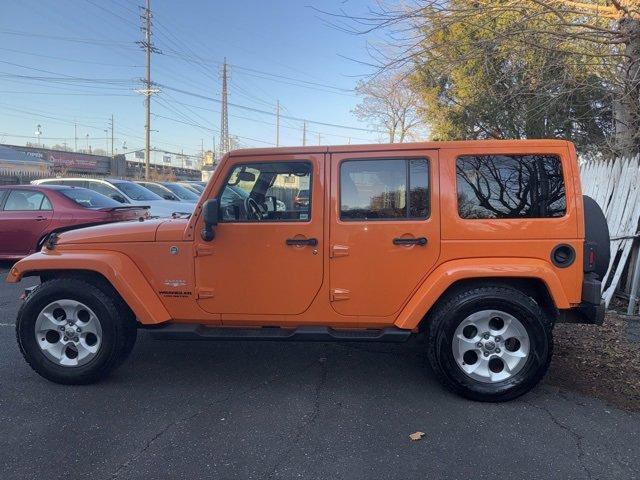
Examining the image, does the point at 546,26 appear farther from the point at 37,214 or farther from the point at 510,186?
the point at 37,214

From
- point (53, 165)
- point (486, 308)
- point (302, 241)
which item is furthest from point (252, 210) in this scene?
point (53, 165)

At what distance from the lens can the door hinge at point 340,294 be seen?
3.69 meters

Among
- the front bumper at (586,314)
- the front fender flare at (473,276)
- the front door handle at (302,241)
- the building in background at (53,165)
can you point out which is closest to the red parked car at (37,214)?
the front door handle at (302,241)

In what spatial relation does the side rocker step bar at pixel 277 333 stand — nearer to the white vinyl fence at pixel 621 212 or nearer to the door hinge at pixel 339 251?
the door hinge at pixel 339 251

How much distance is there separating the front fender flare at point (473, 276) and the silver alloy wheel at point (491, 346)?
0.98ft

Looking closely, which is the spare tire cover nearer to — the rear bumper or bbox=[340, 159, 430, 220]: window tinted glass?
the rear bumper

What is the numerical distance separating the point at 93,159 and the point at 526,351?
179 ft

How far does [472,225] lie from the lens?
11.6 feet

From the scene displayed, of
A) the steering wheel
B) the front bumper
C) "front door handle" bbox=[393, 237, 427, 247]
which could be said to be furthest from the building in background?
the front bumper

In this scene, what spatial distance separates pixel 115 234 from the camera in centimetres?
388

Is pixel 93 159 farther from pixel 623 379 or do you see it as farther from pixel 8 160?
pixel 623 379

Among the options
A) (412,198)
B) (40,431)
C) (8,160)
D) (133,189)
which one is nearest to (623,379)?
(412,198)

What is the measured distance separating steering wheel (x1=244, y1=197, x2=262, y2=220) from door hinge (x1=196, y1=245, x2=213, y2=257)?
1.32ft

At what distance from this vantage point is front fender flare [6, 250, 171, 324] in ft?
12.2
